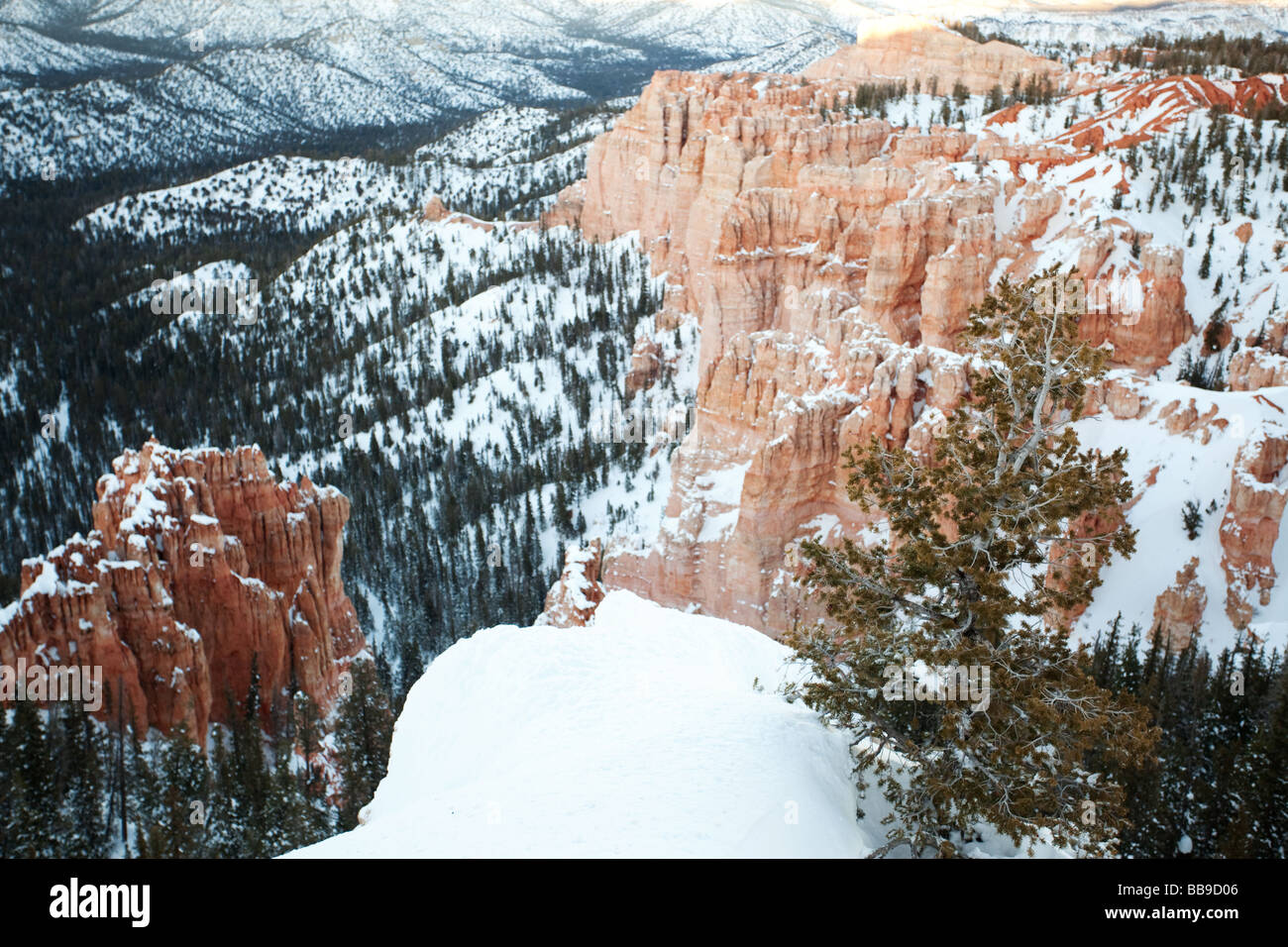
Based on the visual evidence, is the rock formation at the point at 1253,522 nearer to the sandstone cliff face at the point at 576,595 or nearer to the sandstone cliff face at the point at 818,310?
the sandstone cliff face at the point at 818,310

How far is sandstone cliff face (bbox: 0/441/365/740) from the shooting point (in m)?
34.7

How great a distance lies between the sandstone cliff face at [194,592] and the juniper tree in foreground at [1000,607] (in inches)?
1321

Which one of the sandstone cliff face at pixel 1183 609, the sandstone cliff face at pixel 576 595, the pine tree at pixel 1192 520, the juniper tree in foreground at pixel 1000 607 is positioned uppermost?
the juniper tree in foreground at pixel 1000 607

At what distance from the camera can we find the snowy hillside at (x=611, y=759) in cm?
1227

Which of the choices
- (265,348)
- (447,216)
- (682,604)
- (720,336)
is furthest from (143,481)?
(447,216)

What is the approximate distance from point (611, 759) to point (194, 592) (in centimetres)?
3258

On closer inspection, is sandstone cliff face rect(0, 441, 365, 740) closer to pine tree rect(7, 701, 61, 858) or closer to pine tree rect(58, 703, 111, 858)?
pine tree rect(58, 703, 111, 858)

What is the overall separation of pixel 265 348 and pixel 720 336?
8268 cm

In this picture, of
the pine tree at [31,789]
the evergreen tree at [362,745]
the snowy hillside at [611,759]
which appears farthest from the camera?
the evergreen tree at [362,745]

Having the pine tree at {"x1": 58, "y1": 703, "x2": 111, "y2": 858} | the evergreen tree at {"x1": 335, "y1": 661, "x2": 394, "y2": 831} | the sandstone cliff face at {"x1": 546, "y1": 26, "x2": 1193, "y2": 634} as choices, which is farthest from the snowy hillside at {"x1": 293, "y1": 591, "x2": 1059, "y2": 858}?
the pine tree at {"x1": 58, "y1": 703, "x2": 111, "y2": 858}

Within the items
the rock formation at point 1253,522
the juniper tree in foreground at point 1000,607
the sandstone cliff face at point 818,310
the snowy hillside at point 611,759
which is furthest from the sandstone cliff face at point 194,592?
the rock formation at point 1253,522

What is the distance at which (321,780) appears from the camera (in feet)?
120

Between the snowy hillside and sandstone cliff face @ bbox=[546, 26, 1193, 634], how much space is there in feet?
19.0

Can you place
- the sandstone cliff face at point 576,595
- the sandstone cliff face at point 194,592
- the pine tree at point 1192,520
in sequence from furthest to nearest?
the sandstone cliff face at point 576,595, the pine tree at point 1192,520, the sandstone cliff face at point 194,592
